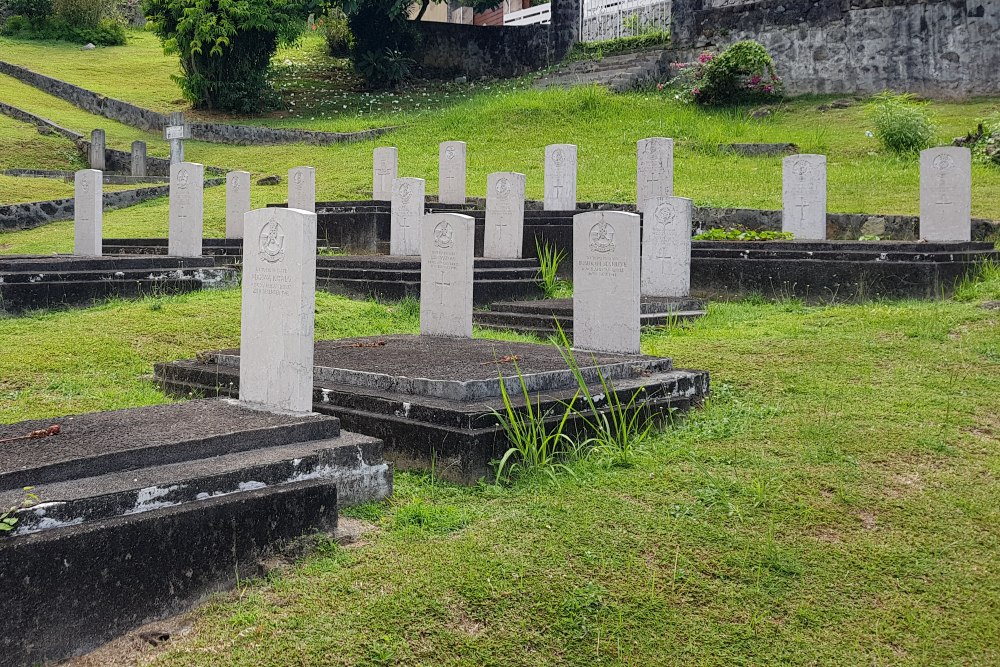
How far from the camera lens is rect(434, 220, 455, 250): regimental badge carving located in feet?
24.9

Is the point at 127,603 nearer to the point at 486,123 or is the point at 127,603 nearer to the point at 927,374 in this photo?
the point at 927,374

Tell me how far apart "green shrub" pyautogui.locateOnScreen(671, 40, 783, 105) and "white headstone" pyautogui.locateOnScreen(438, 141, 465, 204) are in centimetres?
827

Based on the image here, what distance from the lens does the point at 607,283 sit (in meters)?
7.14

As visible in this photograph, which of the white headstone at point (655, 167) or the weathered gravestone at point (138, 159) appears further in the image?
the weathered gravestone at point (138, 159)

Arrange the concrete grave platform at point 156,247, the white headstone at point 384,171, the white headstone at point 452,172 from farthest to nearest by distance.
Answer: the white headstone at point 384,171 → the white headstone at point 452,172 → the concrete grave platform at point 156,247

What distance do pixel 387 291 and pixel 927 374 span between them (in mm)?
5805

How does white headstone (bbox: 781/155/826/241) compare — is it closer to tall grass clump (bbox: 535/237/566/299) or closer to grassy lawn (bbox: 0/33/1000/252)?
grassy lawn (bbox: 0/33/1000/252)

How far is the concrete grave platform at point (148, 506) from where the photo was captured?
3.32 metres

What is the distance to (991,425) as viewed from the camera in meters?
5.31

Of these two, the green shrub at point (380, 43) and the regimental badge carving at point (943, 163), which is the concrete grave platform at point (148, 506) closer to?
the regimental badge carving at point (943, 163)

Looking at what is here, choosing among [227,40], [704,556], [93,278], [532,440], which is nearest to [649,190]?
[93,278]

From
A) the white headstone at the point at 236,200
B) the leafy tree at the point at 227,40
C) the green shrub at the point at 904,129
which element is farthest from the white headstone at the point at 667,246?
the leafy tree at the point at 227,40

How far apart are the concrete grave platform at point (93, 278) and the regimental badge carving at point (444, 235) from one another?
382 cm

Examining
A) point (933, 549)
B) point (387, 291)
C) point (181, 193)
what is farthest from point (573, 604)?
point (181, 193)
